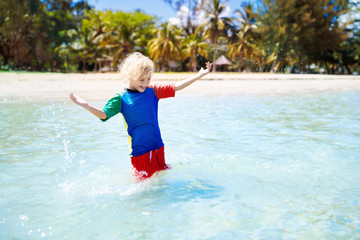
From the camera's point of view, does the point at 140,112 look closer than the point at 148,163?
Yes

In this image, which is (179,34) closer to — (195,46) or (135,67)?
(195,46)

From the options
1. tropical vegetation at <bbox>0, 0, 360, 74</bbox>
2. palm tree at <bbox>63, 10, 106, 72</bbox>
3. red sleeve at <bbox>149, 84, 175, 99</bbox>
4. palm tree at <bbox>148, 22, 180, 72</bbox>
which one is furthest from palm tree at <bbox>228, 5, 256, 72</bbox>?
red sleeve at <bbox>149, 84, 175, 99</bbox>

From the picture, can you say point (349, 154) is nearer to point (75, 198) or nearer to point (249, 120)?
point (249, 120)

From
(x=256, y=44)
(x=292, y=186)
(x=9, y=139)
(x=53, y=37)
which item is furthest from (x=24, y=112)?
(x=53, y=37)

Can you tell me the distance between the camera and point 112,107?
2.88m

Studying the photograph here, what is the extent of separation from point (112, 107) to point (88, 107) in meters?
0.28

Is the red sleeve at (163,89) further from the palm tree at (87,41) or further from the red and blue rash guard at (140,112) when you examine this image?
the palm tree at (87,41)

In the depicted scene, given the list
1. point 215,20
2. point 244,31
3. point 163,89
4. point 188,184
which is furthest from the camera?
point 244,31

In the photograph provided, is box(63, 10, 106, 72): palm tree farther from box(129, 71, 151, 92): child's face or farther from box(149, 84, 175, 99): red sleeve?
box(129, 71, 151, 92): child's face

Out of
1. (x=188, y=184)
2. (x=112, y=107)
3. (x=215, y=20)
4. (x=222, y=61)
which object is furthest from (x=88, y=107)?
(x=222, y=61)

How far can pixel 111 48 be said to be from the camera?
43.8 metres

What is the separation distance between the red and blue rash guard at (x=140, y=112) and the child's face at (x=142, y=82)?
64mm

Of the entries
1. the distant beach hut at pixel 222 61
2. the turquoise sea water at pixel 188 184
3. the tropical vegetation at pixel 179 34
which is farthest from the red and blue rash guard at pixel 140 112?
the distant beach hut at pixel 222 61

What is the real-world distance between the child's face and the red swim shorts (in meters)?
0.63
